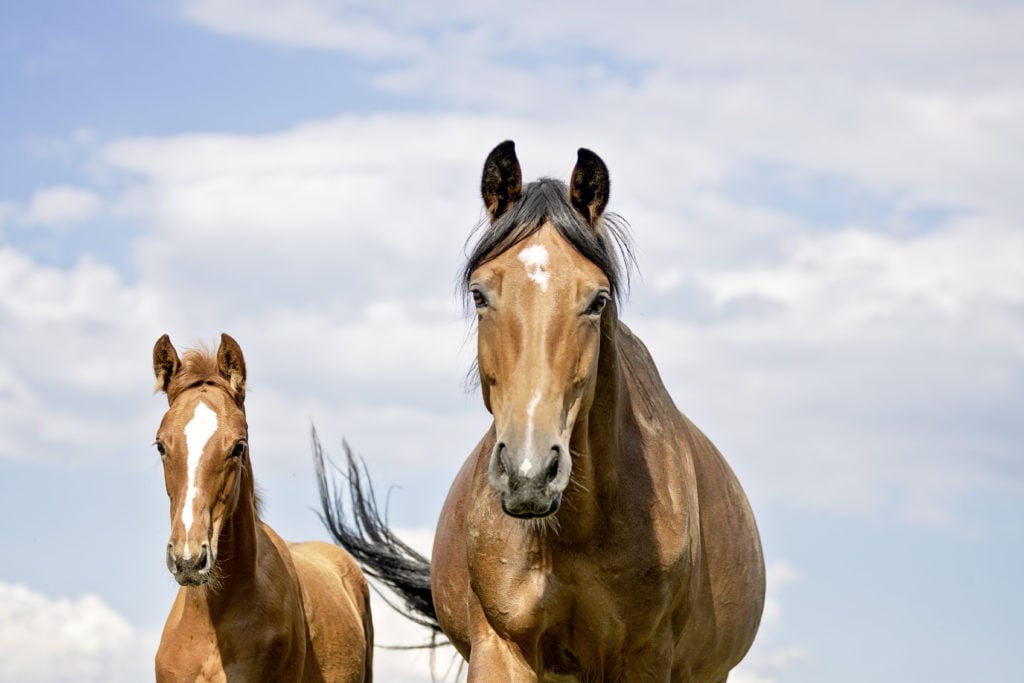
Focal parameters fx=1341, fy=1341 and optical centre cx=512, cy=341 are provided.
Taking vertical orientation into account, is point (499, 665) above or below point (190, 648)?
below

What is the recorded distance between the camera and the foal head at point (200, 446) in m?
6.47

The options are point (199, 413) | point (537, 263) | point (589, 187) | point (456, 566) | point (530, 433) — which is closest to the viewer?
point (530, 433)

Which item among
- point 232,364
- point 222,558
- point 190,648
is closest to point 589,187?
point 232,364

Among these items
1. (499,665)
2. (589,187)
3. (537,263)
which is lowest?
(499,665)

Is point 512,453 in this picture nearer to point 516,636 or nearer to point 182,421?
point 516,636

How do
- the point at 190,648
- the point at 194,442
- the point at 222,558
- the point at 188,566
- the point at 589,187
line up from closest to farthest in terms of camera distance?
the point at 589,187 → the point at 188,566 → the point at 194,442 → the point at 190,648 → the point at 222,558

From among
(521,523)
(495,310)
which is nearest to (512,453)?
(495,310)

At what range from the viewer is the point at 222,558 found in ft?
24.1

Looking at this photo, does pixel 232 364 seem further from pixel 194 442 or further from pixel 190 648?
pixel 190 648

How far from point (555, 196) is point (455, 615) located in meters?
2.02

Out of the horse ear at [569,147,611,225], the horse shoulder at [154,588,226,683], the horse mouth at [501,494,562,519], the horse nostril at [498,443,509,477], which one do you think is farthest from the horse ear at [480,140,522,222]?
the horse shoulder at [154,588,226,683]

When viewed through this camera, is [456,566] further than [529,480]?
Yes

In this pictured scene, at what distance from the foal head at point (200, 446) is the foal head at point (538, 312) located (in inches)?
102

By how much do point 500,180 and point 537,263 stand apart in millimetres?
474
